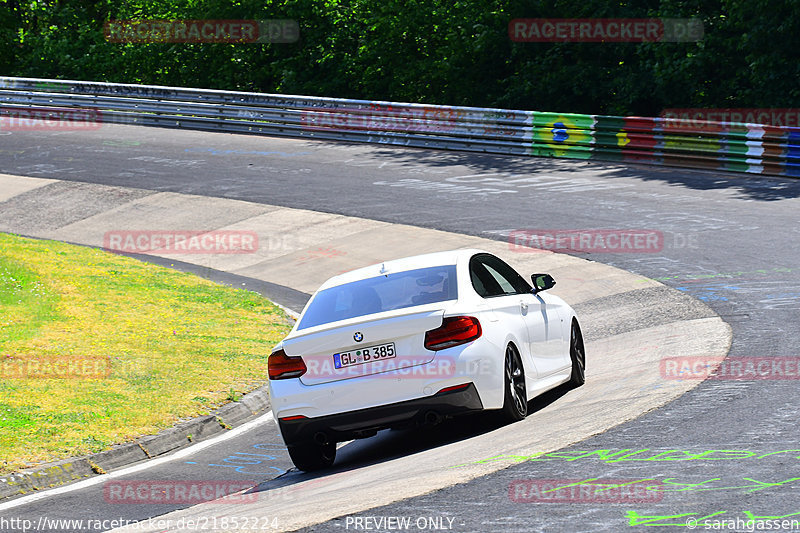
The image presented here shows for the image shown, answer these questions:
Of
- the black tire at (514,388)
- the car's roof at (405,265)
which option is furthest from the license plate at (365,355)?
the car's roof at (405,265)

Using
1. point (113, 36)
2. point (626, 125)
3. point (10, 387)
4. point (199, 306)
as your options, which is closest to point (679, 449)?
point (10, 387)

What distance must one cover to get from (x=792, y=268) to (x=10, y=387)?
32.0 ft

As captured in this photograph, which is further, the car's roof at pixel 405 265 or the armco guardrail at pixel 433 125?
the armco guardrail at pixel 433 125

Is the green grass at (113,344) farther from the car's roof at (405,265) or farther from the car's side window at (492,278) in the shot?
the car's side window at (492,278)

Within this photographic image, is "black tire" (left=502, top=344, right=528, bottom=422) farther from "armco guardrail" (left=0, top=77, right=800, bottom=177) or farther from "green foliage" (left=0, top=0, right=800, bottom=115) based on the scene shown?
"green foliage" (left=0, top=0, right=800, bottom=115)

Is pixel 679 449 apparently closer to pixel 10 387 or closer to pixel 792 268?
pixel 10 387

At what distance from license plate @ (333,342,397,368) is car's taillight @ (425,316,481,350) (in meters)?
0.29

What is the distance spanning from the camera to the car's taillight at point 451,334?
822cm

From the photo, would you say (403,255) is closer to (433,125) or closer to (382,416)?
(433,125)

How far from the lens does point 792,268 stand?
14.4 metres

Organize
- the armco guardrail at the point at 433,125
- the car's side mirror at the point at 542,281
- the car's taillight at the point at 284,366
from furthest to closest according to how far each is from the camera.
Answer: the armco guardrail at the point at 433,125 → the car's side mirror at the point at 542,281 → the car's taillight at the point at 284,366

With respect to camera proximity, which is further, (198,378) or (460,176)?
(460,176)

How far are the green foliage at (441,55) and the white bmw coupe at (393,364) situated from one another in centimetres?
2071

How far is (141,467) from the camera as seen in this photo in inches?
361
